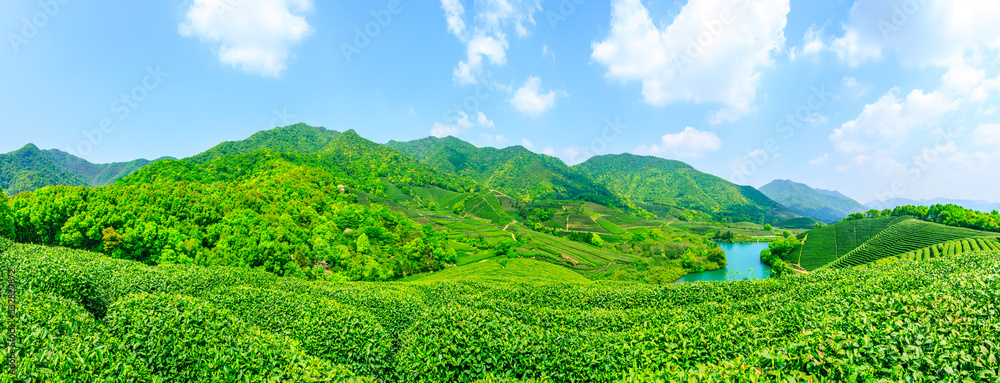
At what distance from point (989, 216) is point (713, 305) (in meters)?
122

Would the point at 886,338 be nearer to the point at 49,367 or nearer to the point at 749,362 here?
the point at 749,362

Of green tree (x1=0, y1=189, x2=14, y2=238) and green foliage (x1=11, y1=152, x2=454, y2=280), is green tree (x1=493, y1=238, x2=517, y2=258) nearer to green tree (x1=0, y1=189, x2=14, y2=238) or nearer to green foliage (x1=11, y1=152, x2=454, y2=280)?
green foliage (x1=11, y1=152, x2=454, y2=280)

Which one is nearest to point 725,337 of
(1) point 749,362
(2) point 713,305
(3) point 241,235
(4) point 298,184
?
(1) point 749,362

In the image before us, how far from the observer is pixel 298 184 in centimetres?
8256

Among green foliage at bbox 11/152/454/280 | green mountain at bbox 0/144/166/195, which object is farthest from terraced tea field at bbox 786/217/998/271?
green mountain at bbox 0/144/166/195

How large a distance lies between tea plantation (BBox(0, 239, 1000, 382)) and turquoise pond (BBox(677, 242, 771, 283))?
2414 inches

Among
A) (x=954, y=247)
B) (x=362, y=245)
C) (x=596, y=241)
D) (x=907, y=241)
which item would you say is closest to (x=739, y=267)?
(x=907, y=241)

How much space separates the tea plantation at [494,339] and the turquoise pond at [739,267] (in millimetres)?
61309

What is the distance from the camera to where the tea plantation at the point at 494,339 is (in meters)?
7.25

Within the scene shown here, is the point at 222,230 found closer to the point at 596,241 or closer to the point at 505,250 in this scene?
the point at 505,250

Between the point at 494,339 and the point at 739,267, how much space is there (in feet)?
368

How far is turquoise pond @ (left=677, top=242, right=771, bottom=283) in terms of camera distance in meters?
82.7

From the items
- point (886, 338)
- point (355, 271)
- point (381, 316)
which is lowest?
point (355, 271)

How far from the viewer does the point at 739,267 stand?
9519 cm
